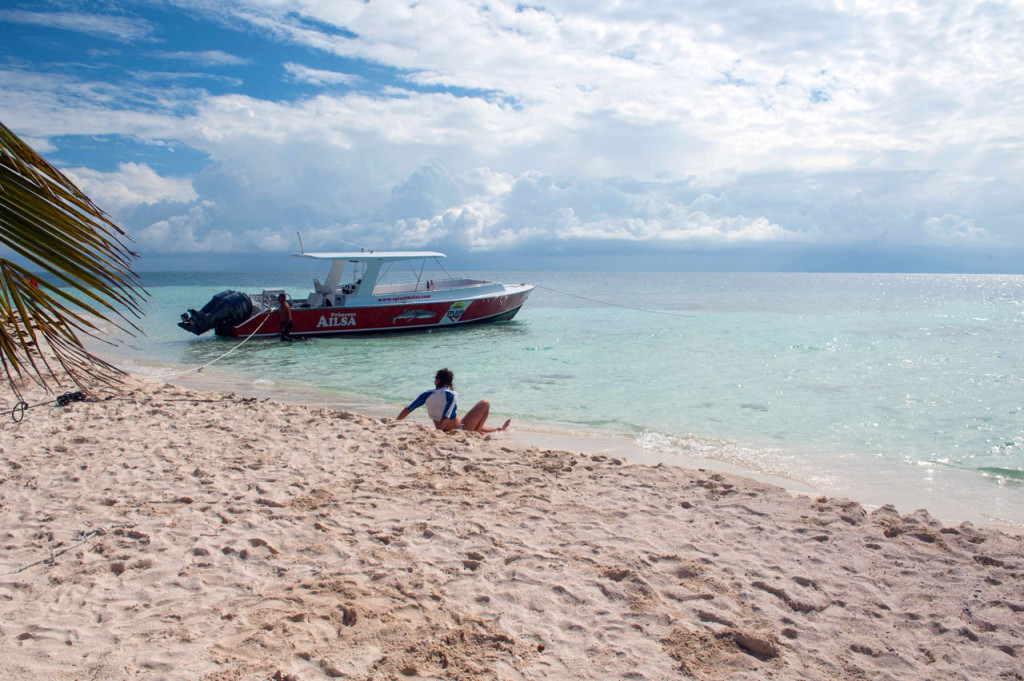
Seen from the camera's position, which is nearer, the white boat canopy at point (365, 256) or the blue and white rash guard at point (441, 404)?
the blue and white rash guard at point (441, 404)

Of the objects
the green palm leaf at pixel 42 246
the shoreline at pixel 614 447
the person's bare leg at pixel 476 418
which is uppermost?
the green palm leaf at pixel 42 246

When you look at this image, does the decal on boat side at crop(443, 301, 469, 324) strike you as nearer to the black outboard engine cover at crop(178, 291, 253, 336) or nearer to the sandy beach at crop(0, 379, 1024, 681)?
the black outboard engine cover at crop(178, 291, 253, 336)

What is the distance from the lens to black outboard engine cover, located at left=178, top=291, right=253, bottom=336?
17719 millimetres

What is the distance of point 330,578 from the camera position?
131 inches

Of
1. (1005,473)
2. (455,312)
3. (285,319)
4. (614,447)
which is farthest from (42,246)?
(455,312)

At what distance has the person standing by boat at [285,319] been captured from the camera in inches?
704

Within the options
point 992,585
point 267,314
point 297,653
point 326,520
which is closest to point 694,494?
point 992,585

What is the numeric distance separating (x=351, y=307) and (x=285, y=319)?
6.24ft

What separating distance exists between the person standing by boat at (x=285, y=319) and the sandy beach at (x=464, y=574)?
1252 centimetres

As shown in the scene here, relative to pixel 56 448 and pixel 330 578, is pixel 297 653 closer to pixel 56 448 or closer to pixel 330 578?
pixel 330 578

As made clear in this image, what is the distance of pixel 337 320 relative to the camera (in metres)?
18.5

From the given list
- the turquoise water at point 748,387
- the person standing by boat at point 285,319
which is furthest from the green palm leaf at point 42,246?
the person standing by boat at point 285,319

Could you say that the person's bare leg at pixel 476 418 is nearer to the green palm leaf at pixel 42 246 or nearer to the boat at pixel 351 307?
the green palm leaf at pixel 42 246

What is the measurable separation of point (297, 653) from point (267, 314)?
54.4ft
